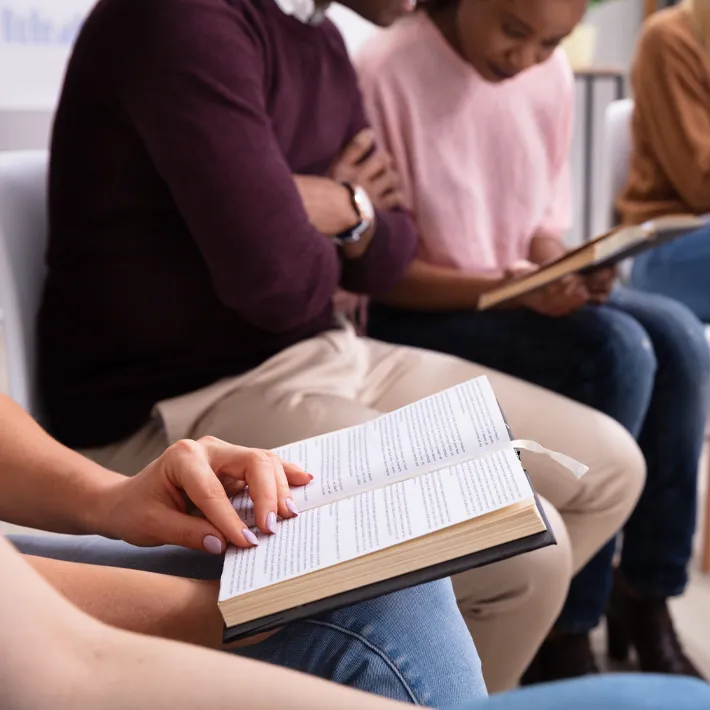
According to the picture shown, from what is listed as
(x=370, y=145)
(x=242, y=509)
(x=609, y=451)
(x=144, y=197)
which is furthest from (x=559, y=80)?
(x=242, y=509)

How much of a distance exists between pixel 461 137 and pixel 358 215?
1.20 ft

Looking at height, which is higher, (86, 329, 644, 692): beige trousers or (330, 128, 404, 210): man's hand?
(330, 128, 404, 210): man's hand

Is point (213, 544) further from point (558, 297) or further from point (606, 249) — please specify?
point (558, 297)

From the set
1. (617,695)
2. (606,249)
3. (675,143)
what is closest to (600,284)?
(606,249)

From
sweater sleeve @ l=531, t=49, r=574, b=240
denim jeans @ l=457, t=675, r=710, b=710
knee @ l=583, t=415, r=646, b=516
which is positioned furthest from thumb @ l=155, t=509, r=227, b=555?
sweater sleeve @ l=531, t=49, r=574, b=240

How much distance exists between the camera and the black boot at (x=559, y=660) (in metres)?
1.14

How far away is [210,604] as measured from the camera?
1.71 feet

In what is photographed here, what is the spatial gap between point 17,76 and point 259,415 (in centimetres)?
137

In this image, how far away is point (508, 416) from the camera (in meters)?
0.96

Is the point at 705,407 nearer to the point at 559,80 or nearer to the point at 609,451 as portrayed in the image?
the point at 609,451

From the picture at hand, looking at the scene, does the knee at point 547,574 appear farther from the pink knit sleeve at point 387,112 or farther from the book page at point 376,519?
the pink knit sleeve at point 387,112

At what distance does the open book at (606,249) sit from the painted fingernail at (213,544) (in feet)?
1.85

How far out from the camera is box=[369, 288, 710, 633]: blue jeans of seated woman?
114cm

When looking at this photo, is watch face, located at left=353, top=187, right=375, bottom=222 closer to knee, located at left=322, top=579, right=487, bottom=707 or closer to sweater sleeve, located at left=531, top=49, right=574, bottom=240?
sweater sleeve, located at left=531, top=49, right=574, bottom=240
